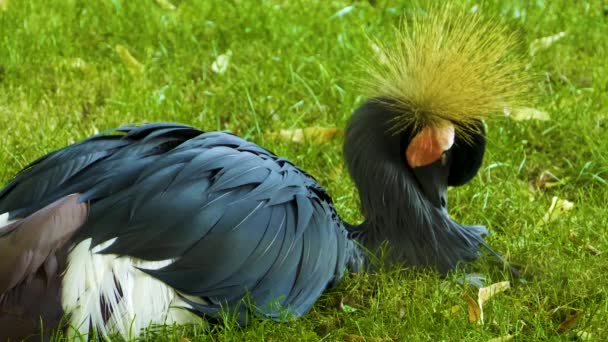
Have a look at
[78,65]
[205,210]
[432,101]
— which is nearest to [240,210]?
[205,210]

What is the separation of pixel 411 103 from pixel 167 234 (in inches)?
31.2

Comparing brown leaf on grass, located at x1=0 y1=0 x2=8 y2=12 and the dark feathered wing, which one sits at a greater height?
brown leaf on grass, located at x1=0 y1=0 x2=8 y2=12

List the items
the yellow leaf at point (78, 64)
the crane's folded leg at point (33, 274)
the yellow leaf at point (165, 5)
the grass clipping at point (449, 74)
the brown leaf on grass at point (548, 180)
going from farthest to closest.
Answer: the yellow leaf at point (165, 5), the yellow leaf at point (78, 64), the brown leaf on grass at point (548, 180), the grass clipping at point (449, 74), the crane's folded leg at point (33, 274)

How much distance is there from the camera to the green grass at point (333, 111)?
271 centimetres

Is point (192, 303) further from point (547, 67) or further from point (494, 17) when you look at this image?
point (547, 67)

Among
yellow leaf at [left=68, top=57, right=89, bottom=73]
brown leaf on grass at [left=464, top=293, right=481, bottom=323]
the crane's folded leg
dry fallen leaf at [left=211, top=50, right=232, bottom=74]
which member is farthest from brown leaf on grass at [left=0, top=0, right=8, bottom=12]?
brown leaf on grass at [left=464, top=293, right=481, bottom=323]

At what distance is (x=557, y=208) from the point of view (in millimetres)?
3375

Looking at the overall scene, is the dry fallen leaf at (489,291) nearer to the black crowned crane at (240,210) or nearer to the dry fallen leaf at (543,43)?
the black crowned crane at (240,210)

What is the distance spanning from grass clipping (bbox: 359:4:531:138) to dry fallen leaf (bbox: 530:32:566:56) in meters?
1.58

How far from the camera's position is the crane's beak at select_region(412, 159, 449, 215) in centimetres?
288

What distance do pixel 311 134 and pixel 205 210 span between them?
52.1 inches

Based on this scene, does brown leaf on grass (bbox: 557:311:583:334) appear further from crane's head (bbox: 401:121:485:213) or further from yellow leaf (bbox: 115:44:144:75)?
yellow leaf (bbox: 115:44:144:75)

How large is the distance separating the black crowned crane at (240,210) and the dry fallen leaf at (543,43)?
159 centimetres

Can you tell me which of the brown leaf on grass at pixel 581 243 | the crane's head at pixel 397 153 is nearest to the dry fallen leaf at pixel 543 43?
the brown leaf on grass at pixel 581 243
